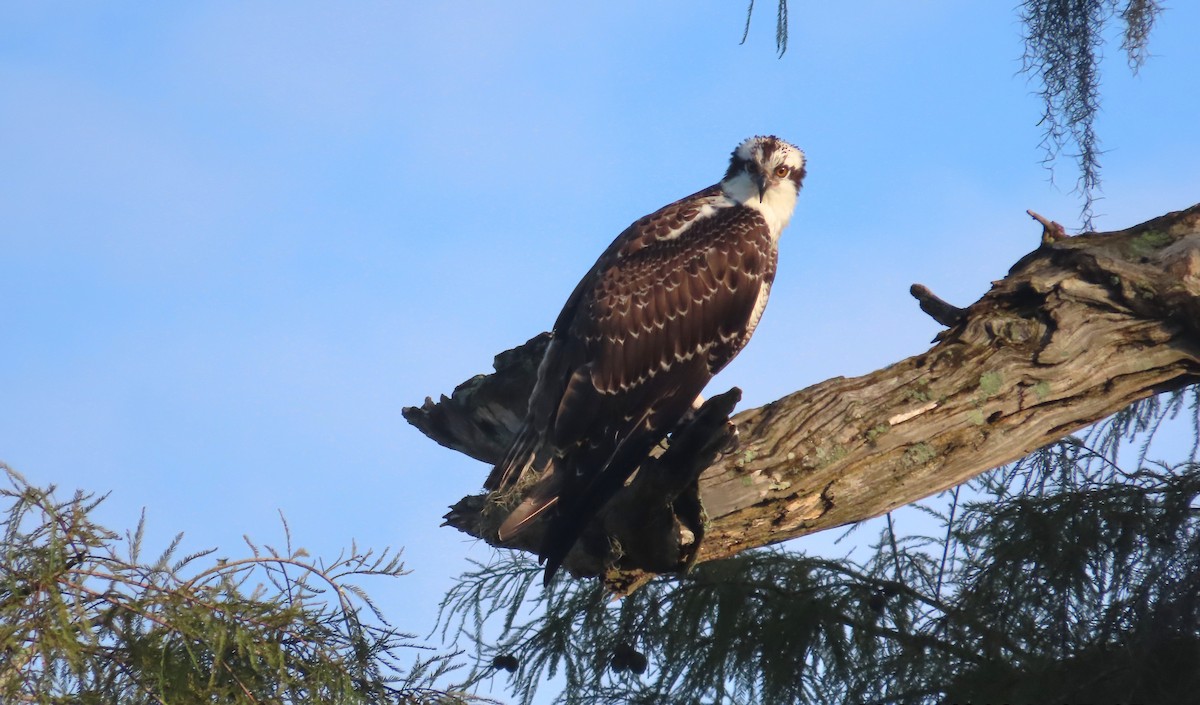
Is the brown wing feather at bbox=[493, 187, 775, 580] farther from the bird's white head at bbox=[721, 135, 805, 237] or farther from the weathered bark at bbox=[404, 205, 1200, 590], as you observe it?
the weathered bark at bbox=[404, 205, 1200, 590]

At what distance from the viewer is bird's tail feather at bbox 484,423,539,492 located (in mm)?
5398

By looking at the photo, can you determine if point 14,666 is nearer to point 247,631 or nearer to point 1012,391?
point 247,631

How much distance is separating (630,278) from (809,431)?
1412 millimetres

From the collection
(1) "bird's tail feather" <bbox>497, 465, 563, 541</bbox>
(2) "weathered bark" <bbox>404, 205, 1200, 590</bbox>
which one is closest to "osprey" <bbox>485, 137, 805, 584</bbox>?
(1) "bird's tail feather" <bbox>497, 465, 563, 541</bbox>

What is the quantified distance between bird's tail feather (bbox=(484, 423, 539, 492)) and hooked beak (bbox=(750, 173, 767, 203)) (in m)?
2.03

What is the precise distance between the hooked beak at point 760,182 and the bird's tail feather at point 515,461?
6.66 feet

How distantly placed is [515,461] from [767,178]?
2340 millimetres

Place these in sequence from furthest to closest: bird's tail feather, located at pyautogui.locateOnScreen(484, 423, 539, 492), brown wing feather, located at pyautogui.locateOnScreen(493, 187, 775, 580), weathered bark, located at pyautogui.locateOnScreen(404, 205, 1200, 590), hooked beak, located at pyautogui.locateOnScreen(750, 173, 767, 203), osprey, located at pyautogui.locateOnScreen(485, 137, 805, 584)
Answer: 1. hooked beak, located at pyautogui.locateOnScreen(750, 173, 767, 203)
2. bird's tail feather, located at pyautogui.locateOnScreen(484, 423, 539, 492)
3. brown wing feather, located at pyautogui.locateOnScreen(493, 187, 775, 580)
4. osprey, located at pyautogui.locateOnScreen(485, 137, 805, 584)
5. weathered bark, located at pyautogui.locateOnScreen(404, 205, 1200, 590)

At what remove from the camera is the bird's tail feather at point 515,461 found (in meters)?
5.40

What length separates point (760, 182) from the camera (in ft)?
21.8

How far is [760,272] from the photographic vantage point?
6.12 m

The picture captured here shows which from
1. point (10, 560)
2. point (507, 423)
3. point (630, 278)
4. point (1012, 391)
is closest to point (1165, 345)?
point (1012, 391)

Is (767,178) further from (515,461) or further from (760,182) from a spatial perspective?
(515,461)

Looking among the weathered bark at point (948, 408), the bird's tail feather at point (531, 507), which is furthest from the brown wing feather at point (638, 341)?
the weathered bark at point (948, 408)
